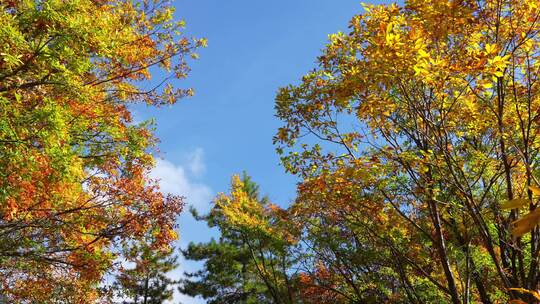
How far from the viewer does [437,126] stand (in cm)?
614

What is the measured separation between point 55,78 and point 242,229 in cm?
1237

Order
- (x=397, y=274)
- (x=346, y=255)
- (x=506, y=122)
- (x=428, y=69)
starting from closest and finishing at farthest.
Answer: (x=428, y=69) → (x=506, y=122) → (x=397, y=274) → (x=346, y=255)

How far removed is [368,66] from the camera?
18.0 ft

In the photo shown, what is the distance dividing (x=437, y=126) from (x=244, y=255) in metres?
20.1

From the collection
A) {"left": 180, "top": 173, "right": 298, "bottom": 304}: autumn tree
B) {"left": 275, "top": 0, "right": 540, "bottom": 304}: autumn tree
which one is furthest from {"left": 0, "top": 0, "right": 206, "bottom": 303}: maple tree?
{"left": 180, "top": 173, "right": 298, "bottom": 304}: autumn tree

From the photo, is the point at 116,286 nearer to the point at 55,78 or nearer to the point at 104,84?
the point at 104,84

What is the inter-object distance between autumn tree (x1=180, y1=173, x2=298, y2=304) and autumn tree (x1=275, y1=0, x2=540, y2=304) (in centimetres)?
646

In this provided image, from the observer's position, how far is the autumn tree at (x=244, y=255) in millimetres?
17188

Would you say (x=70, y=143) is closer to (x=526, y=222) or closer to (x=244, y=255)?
(x=526, y=222)

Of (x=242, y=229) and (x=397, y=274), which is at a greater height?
(x=242, y=229)

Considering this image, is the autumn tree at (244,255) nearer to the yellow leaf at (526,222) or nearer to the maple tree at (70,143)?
the maple tree at (70,143)

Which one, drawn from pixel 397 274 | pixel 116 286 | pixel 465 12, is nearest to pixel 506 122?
pixel 465 12

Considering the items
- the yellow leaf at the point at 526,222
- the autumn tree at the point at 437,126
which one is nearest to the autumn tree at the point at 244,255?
the autumn tree at the point at 437,126

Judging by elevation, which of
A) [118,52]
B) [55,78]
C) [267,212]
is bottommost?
[55,78]
